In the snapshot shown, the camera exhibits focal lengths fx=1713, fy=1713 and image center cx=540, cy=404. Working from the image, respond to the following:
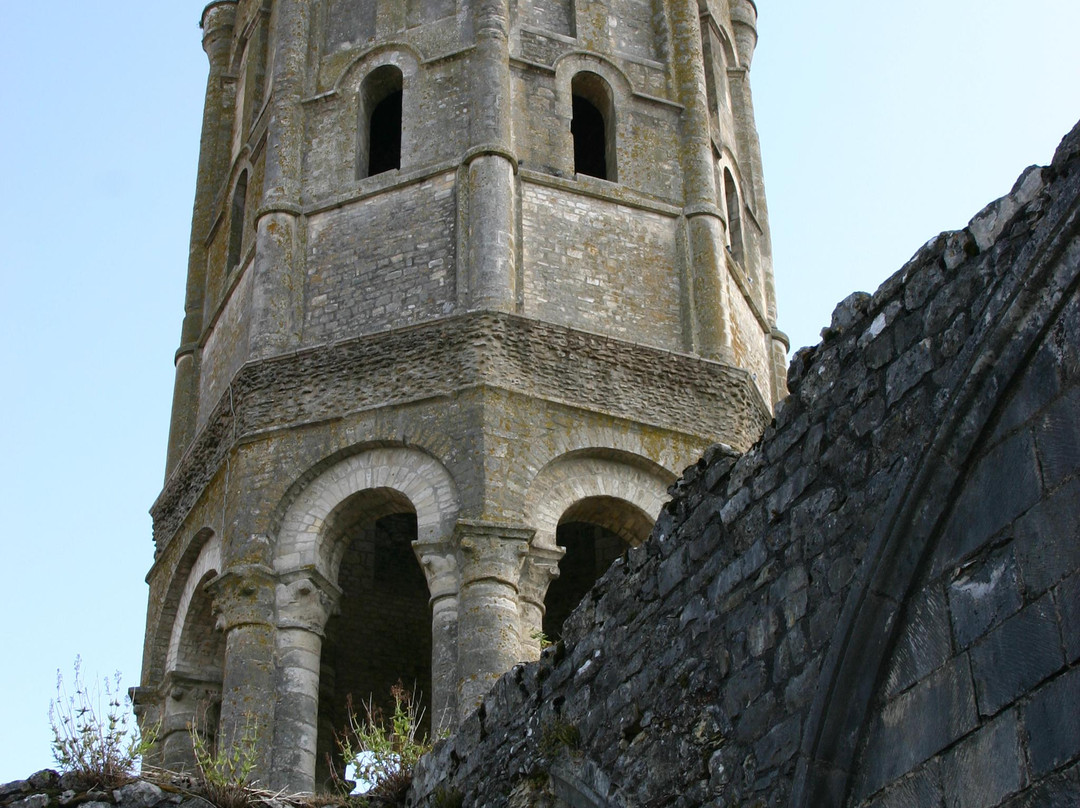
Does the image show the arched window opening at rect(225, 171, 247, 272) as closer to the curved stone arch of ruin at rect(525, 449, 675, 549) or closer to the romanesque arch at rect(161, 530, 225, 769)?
the romanesque arch at rect(161, 530, 225, 769)

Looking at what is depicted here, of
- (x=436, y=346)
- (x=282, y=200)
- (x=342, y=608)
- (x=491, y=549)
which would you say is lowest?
(x=491, y=549)

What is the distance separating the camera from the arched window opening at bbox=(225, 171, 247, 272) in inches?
699

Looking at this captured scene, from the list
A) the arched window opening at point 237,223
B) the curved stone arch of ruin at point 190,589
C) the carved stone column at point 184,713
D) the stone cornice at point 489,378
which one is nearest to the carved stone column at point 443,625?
the stone cornice at point 489,378

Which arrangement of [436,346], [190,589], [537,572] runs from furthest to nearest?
[190,589] < [436,346] < [537,572]

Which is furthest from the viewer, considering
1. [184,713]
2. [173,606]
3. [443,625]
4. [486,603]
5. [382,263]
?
[173,606]

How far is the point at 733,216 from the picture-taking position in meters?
18.2

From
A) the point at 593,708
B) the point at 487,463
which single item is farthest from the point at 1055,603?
the point at 487,463

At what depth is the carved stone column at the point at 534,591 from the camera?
44.4 feet

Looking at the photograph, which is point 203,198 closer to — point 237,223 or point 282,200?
point 237,223

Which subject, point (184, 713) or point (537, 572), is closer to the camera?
point (537, 572)

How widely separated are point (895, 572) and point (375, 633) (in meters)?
12.5

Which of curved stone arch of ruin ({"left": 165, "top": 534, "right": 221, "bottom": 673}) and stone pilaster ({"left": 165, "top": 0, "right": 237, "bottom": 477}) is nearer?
curved stone arch of ruin ({"left": 165, "top": 534, "right": 221, "bottom": 673})

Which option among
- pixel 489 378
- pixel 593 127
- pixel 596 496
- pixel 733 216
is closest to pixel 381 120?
pixel 593 127

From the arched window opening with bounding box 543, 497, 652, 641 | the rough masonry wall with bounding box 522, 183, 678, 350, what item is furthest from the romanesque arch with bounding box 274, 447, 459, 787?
the rough masonry wall with bounding box 522, 183, 678, 350
